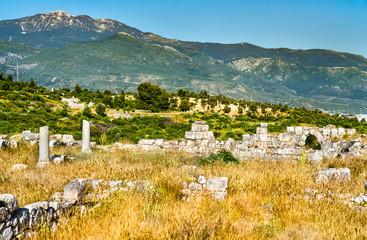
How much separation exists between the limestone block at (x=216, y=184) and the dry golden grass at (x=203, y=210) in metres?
0.27

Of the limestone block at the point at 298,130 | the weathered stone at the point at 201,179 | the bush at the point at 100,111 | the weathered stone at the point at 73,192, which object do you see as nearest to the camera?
the weathered stone at the point at 73,192

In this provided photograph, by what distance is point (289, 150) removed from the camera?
1702 centimetres

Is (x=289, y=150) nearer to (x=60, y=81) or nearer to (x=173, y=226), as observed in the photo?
(x=173, y=226)

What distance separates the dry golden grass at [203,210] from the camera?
3.70m

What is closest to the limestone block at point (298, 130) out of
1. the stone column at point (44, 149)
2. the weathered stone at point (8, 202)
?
the stone column at point (44, 149)

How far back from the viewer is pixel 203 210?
4535 millimetres

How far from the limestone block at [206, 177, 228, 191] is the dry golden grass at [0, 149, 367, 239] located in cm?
27

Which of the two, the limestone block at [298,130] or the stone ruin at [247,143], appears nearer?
the stone ruin at [247,143]

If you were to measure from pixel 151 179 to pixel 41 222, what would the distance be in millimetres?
2442

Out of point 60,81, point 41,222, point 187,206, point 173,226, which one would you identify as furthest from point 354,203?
point 60,81

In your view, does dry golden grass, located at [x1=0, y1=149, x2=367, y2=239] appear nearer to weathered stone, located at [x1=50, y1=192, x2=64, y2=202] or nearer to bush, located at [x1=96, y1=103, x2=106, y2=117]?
weathered stone, located at [x1=50, y1=192, x2=64, y2=202]

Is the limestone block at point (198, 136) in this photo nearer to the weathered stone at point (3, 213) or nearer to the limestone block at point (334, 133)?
the limestone block at point (334, 133)

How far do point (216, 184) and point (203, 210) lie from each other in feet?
3.39

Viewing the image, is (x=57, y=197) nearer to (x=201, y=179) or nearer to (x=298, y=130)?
(x=201, y=179)
